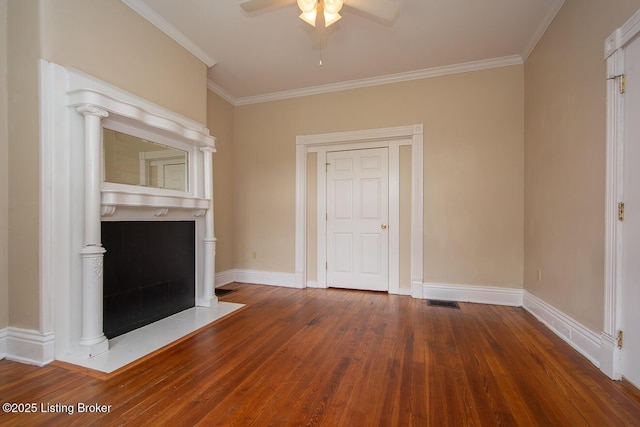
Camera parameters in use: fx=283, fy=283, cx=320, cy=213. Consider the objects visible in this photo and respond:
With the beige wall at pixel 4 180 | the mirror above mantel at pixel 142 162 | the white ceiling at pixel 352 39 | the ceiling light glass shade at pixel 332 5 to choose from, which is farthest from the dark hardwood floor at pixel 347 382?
the white ceiling at pixel 352 39

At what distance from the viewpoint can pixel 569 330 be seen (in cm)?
228

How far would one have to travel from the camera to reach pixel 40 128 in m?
1.95

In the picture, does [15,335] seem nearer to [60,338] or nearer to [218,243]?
[60,338]

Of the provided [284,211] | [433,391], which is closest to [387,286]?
[284,211]

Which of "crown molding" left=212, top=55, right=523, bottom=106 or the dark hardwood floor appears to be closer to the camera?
the dark hardwood floor

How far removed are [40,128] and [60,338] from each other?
4.82 ft

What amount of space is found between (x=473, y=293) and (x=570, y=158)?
5.99ft

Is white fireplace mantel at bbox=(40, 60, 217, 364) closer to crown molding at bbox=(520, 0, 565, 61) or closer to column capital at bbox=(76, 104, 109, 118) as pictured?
column capital at bbox=(76, 104, 109, 118)

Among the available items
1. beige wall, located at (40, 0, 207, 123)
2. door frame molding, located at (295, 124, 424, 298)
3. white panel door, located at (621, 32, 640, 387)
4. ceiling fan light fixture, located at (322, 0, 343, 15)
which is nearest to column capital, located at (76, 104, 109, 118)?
beige wall, located at (40, 0, 207, 123)

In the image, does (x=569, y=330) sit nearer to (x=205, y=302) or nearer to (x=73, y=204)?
(x=205, y=302)

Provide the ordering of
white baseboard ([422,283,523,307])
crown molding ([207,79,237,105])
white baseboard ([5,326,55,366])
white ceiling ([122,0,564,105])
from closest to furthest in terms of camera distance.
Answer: white baseboard ([5,326,55,366]) < white ceiling ([122,0,564,105]) < white baseboard ([422,283,523,307]) < crown molding ([207,79,237,105])

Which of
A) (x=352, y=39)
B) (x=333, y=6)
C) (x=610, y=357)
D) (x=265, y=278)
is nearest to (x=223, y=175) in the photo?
(x=265, y=278)

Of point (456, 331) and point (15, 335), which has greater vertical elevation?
point (15, 335)

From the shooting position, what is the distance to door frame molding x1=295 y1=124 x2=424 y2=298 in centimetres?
363
